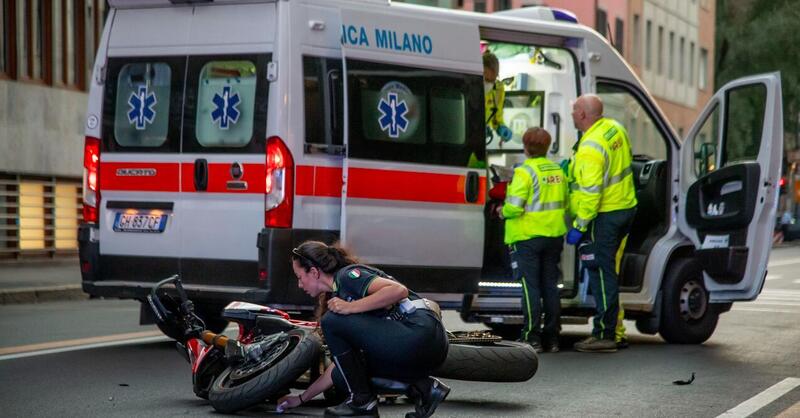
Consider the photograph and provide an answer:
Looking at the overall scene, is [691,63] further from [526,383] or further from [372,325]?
[372,325]

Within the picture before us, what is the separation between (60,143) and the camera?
29000mm

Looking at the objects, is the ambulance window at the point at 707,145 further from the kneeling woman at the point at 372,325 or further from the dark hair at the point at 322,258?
the dark hair at the point at 322,258

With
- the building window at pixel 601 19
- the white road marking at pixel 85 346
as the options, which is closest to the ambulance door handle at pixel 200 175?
the white road marking at pixel 85 346

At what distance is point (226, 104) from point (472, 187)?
1918 millimetres

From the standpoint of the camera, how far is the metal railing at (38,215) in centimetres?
2738

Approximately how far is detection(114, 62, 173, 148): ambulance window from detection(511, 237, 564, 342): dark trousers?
2719 millimetres

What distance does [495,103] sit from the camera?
13.5m

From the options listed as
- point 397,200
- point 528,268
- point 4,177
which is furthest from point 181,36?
point 4,177

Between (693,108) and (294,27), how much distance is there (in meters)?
49.5

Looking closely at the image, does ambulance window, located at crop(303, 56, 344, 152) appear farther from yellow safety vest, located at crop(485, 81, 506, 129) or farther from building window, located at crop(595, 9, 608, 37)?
building window, located at crop(595, 9, 608, 37)

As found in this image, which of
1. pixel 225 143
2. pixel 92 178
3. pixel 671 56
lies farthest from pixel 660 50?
pixel 225 143

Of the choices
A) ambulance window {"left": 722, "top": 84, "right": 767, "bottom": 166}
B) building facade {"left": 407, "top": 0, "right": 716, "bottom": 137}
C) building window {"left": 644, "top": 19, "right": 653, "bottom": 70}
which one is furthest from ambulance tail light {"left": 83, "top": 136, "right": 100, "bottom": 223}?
building window {"left": 644, "top": 19, "right": 653, "bottom": 70}

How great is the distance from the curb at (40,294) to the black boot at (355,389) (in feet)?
38.8

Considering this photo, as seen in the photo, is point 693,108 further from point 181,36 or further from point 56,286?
point 181,36
